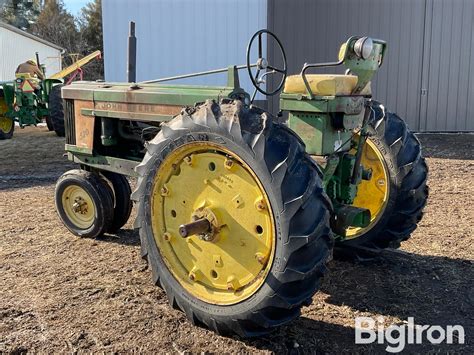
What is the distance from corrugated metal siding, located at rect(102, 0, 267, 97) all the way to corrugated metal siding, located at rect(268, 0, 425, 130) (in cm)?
77

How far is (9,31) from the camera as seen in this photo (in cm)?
2892

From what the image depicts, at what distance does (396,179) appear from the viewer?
12.2ft

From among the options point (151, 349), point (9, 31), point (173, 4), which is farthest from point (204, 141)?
point (9, 31)

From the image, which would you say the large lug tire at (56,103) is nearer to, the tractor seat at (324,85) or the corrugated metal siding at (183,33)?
the corrugated metal siding at (183,33)

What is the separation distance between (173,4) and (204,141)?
997 centimetres

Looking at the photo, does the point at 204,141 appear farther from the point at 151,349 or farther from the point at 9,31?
the point at 9,31

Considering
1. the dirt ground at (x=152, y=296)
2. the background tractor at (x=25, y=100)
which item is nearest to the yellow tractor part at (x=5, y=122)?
the background tractor at (x=25, y=100)

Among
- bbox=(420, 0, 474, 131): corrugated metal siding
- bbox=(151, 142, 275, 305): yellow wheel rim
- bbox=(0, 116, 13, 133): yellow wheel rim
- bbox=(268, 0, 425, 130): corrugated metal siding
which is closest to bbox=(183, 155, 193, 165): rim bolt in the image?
bbox=(151, 142, 275, 305): yellow wheel rim

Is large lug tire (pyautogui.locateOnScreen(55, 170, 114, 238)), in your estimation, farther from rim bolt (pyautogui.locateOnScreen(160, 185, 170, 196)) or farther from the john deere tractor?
rim bolt (pyautogui.locateOnScreen(160, 185, 170, 196))

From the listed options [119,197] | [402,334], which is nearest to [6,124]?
[119,197]

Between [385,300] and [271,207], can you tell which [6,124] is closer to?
[385,300]

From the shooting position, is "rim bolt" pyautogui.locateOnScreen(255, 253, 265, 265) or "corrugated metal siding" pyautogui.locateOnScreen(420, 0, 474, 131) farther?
"corrugated metal siding" pyautogui.locateOnScreen(420, 0, 474, 131)

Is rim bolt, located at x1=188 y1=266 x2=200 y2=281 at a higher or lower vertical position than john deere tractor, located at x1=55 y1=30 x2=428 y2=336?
lower

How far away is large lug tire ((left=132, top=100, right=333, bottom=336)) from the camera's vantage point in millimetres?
2516
